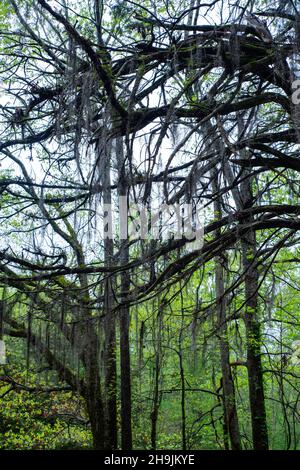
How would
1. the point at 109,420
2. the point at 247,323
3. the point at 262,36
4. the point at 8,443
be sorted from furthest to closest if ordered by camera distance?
the point at 8,443 < the point at 109,420 < the point at 247,323 < the point at 262,36

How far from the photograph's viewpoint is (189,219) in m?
3.08

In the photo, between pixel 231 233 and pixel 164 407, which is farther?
pixel 164 407

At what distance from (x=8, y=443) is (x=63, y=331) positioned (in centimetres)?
788

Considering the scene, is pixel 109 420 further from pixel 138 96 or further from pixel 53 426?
pixel 138 96

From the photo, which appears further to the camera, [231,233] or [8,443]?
[8,443]

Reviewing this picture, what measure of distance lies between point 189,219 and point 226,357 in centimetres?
581

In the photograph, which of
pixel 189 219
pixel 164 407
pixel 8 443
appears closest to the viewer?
pixel 189 219

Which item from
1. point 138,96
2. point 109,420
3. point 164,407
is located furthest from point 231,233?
point 164,407

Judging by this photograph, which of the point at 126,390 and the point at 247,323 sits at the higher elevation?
the point at 247,323

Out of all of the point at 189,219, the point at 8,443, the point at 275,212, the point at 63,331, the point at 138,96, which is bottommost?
the point at 8,443

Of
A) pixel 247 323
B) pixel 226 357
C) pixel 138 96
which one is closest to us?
pixel 138 96

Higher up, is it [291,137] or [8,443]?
[291,137]

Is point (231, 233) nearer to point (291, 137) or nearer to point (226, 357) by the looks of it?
point (291, 137)

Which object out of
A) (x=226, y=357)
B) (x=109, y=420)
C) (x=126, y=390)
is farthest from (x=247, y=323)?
(x=109, y=420)
